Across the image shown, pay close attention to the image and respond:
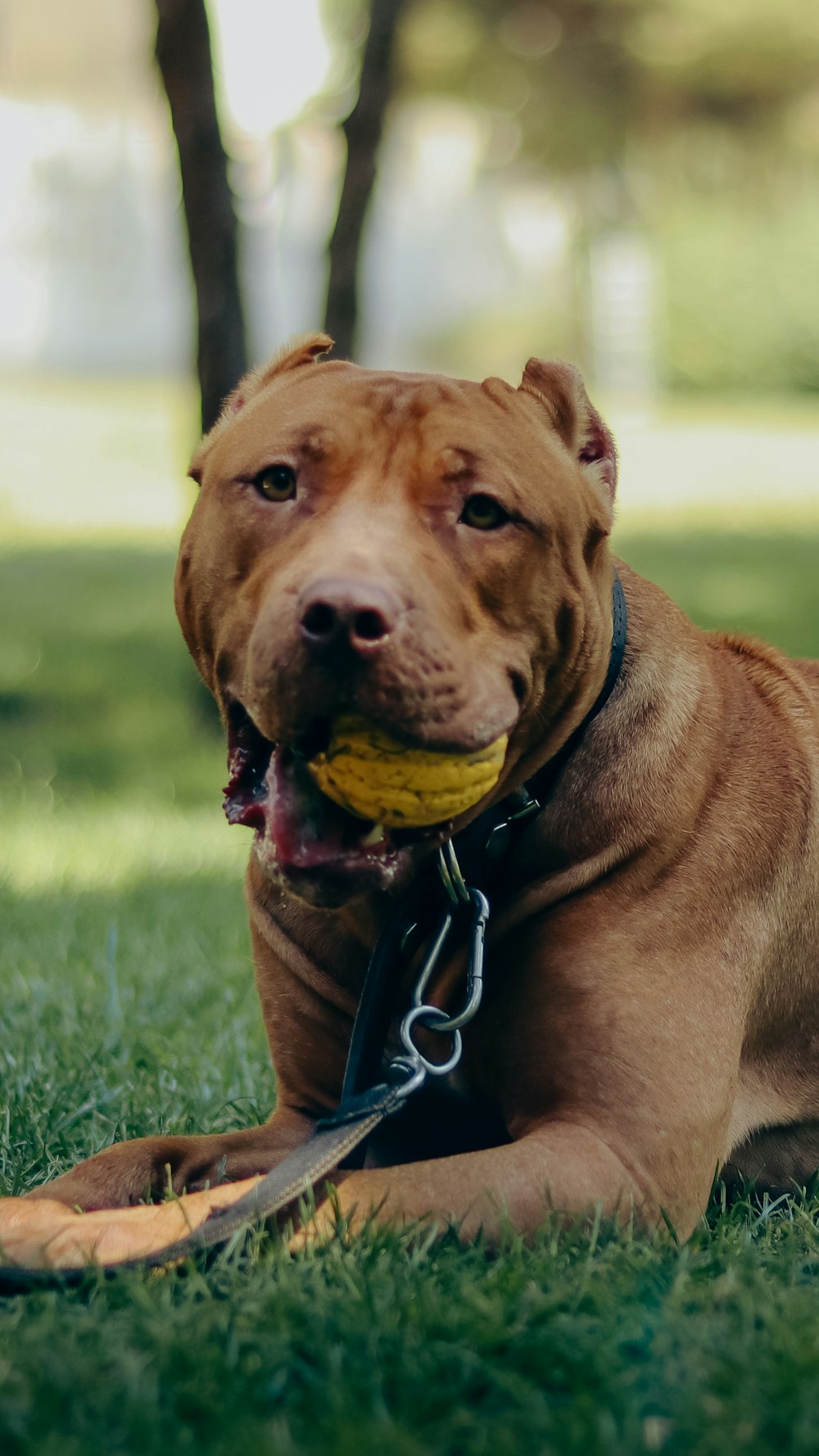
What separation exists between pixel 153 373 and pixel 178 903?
26.5 meters

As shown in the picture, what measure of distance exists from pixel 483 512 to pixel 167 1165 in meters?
1.16

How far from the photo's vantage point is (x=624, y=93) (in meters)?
24.2

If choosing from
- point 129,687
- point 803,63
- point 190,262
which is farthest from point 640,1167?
point 803,63

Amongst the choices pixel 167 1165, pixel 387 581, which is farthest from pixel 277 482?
pixel 167 1165

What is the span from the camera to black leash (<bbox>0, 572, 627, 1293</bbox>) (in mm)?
2525

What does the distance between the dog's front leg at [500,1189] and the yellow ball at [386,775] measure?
511 millimetres

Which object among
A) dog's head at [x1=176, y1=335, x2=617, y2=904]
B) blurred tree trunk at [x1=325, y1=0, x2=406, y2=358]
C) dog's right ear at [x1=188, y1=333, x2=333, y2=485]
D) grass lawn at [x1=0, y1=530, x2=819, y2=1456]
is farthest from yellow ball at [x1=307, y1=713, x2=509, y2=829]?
blurred tree trunk at [x1=325, y1=0, x2=406, y2=358]

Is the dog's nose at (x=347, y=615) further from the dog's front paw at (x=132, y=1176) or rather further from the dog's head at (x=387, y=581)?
the dog's front paw at (x=132, y=1176)

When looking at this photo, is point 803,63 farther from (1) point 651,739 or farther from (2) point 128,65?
(1) point 651,739

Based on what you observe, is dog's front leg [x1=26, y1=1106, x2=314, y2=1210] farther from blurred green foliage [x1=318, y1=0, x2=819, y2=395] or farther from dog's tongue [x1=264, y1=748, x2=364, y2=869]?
blurred green foliage [x1=318, y1=0, x2=819, y2=395]

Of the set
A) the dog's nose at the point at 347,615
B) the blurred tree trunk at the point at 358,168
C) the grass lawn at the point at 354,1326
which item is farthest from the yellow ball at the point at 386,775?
Answer: the blurred tree trunk at the point at 358,168

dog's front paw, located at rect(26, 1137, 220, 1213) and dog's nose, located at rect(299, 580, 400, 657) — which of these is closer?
dog's nose, located at rect(299, 580, 400, 657)

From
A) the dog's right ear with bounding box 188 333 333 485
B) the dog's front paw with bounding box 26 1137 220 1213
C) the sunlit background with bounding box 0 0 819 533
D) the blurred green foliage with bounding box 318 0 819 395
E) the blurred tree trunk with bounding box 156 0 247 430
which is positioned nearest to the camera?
the dog's front paw with bounding box 26 1137 220 1213

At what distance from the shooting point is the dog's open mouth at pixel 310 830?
8.56 ft
